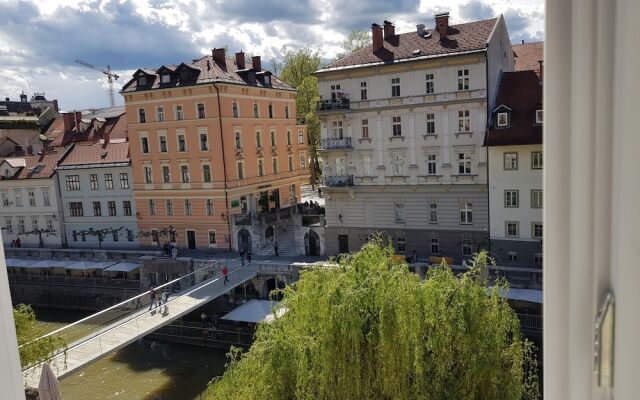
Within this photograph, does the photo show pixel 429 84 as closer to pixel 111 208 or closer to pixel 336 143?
pixel 336 143

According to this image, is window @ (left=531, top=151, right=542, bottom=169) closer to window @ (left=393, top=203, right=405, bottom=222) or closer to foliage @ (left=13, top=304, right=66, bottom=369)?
window @ (left=393, top=203, right=405, bottom=222)

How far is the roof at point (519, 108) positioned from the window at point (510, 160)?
1.60ft

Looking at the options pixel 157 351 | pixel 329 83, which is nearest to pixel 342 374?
pixel 157 351

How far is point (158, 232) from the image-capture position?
2620cm

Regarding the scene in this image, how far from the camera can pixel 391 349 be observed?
7.75 metres

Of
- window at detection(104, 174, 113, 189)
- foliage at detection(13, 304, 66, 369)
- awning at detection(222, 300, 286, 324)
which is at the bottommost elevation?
awning at detection(222, 300, 286, 324)

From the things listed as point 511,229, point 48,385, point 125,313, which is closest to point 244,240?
point 125,313

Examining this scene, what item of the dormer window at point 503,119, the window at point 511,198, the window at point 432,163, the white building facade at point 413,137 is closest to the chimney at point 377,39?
the white building facade at point 413,137

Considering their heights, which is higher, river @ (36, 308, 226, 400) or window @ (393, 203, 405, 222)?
window @ (393, 203, 405, 222)

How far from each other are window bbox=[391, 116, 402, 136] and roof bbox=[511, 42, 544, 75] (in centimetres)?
753

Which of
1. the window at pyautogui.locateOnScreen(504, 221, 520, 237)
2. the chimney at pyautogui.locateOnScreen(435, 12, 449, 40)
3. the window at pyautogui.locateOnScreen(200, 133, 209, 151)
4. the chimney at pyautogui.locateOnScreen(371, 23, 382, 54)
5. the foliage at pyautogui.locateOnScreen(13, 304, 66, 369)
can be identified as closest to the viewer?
the foliage at pyautogui.locateOnScreen(13, 304, 66, 369)

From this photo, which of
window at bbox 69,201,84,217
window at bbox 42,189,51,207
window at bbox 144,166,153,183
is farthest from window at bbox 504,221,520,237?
window at bbox 42,189,51,207

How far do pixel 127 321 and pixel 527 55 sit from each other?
21336 mm

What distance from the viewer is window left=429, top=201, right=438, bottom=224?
67.0 feet
